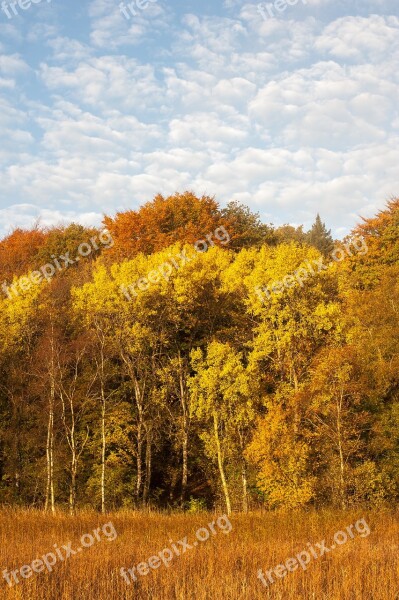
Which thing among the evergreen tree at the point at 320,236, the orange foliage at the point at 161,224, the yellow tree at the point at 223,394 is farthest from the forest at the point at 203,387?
the evergreen tree at the point at 320,236

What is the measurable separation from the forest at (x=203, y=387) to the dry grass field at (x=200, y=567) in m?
15.3

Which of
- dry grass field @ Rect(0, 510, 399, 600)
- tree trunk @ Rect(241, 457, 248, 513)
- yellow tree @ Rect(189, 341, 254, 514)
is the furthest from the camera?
tree trunk @ Rect(241, 457, 248, 513)

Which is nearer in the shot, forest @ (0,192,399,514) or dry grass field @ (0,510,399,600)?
dry grass field @ (0,510,399,600)

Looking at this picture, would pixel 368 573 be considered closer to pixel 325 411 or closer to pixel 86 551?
pixel 86 551

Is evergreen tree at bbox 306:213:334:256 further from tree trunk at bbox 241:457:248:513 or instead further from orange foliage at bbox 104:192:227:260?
tree trunk at bbox 241:457:248:513

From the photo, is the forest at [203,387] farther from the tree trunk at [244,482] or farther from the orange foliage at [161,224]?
the orange foliage at [161,224]

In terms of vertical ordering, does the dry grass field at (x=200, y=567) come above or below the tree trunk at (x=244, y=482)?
above

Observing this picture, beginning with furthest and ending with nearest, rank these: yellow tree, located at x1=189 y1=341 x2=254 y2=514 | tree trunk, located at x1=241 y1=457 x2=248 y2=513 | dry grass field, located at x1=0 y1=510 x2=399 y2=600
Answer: tree trunk, located at x1=241 y1=457 x2=248 y2=513 → yellow tree, located at x1=189 y1=341 x2=254 y2=514 → dry grass field, located at x1=0 y1=510 x2=399 y2=600

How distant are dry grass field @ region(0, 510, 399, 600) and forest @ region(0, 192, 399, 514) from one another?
50.3 ft

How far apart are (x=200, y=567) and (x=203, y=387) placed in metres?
21.0

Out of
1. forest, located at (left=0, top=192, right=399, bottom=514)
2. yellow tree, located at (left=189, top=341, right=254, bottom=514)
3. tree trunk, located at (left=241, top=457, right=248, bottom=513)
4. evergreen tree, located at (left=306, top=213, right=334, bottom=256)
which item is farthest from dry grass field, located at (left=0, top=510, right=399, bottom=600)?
evergreen tree, located at (left=306, top=213, right=334, bottom=256)

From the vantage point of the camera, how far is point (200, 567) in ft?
33.0

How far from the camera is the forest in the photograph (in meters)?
30.7

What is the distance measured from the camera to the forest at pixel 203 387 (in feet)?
101
